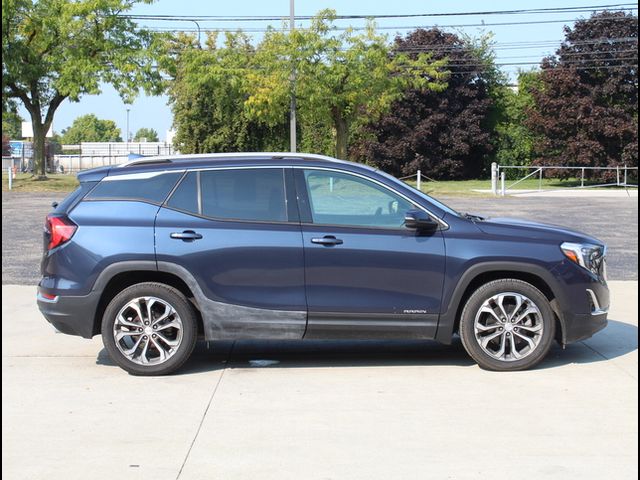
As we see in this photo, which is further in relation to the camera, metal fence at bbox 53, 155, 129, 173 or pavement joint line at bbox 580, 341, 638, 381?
metal fence at bbox 53, 155, 129, 173

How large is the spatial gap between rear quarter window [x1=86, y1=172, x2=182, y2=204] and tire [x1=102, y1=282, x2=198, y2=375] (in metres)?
0.72

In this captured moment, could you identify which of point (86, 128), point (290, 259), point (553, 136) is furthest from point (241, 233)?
point (86, 128)

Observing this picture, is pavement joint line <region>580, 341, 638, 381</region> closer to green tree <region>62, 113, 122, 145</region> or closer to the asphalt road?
the asphalt road

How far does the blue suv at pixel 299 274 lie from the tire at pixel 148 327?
0.01 metres

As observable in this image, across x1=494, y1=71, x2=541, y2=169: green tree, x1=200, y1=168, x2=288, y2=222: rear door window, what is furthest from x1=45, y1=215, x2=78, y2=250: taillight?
x1=494, y1=71, x2=541, y2=169: green tree

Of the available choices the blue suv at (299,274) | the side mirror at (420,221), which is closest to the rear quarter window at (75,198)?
the blue suv at (299,274)

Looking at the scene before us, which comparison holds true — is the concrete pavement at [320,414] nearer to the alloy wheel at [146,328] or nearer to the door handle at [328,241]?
the alloy wheel at [146,328]

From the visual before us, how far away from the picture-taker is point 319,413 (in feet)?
19.0

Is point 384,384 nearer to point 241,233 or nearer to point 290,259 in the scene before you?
point 290,259

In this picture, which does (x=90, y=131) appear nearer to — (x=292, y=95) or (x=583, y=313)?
(x=292, y=95)

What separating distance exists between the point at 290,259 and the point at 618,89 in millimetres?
43765

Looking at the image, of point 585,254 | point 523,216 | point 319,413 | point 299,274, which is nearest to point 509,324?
point 585,254

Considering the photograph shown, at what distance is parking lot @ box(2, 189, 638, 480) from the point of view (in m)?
4.79

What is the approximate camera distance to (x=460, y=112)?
52.6 metres
